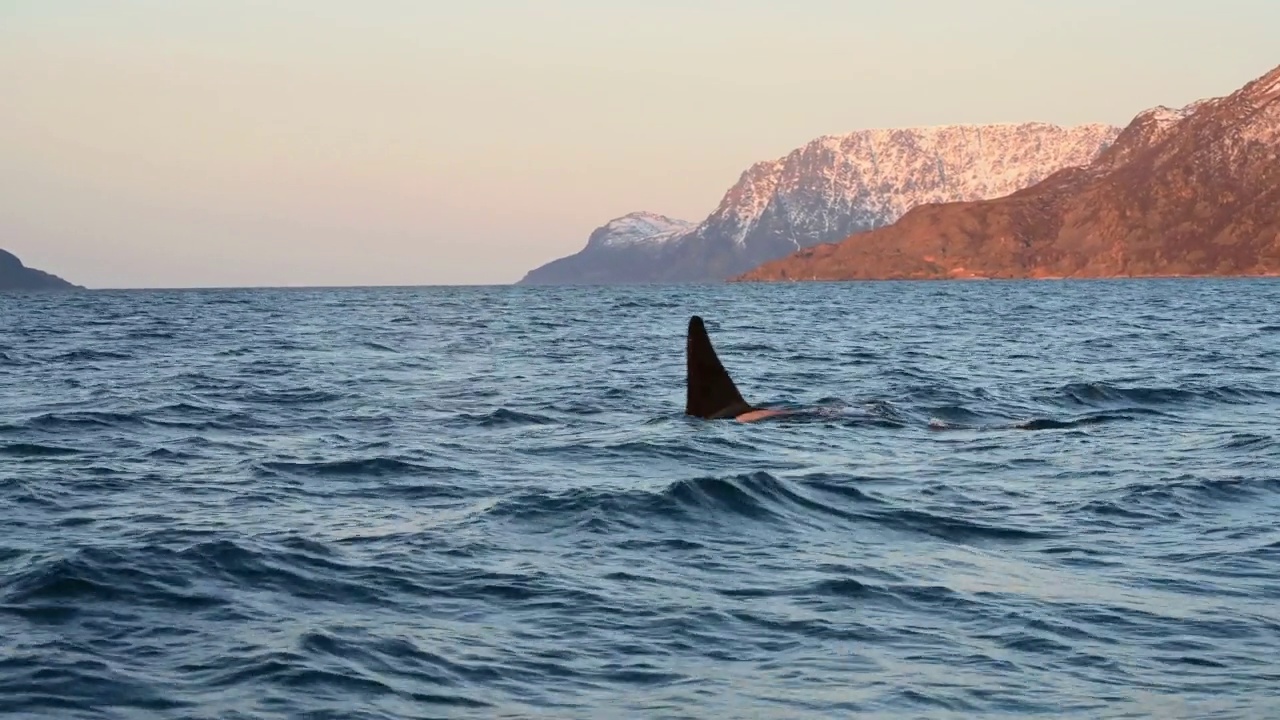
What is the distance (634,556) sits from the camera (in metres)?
14.1

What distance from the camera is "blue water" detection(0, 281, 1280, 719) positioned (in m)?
9.75

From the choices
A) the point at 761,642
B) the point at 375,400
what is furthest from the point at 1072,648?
the point at 375,400

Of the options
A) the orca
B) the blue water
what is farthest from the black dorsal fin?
the blue water

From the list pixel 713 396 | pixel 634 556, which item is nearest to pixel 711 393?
pixel 713 396

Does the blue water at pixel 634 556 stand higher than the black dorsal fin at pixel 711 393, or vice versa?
the black dorsal fin at pixel 711 393

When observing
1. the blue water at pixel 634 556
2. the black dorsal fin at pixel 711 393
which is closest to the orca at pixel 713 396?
the black dorsal fin at pixel 711 393

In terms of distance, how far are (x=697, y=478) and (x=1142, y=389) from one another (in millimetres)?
17176

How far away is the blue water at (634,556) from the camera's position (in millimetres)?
9750

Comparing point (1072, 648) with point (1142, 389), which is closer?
point (1072, 648)

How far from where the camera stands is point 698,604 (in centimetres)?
1188

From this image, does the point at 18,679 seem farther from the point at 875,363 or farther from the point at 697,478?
the point at 875,363

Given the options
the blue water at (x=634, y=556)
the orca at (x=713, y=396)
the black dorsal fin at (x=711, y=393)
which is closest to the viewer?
the blue water at (x=634, y=556)

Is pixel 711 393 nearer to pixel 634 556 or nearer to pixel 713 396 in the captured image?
pixel 713 396

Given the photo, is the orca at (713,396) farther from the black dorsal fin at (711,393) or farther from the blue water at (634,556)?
the blue water at (634,556)
